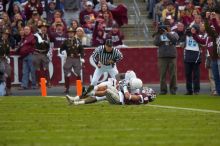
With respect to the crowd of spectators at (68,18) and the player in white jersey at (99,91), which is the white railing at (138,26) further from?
the player in white jersey at (99,91)

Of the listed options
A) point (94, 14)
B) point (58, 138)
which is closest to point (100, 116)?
point (58, 138)

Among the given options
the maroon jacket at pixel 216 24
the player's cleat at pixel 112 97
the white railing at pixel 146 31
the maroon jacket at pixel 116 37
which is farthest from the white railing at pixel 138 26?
the player's cleat at pixel 112 97

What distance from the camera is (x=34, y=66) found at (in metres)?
28.8

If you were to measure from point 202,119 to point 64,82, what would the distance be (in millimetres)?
12659

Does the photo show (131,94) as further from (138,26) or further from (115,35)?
(138,26)

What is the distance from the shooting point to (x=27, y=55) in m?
28.9

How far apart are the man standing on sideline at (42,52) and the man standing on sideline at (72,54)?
67 centimetres

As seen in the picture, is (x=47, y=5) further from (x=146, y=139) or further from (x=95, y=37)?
(x=146, y=139)

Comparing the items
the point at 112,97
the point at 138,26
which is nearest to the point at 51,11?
the point at 138,26

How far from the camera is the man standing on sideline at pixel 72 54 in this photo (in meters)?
27.8

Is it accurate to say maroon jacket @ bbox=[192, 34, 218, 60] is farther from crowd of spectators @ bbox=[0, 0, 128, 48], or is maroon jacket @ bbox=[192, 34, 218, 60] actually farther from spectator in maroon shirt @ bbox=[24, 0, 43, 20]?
spectator in maroon shirt @ bbox=[24, 0, 43, 20]

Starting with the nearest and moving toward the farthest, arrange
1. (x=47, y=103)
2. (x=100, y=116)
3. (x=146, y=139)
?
(x=146, y=139), (x=100, y=116), (x=47, y=103)

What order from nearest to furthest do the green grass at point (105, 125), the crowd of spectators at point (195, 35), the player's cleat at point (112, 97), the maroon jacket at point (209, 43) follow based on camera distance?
the green grass at point (105, 125), the player's cleat at point (112, 97), the crowd of spectators at point (195, 35), the maroon jacket at point (209, 43)

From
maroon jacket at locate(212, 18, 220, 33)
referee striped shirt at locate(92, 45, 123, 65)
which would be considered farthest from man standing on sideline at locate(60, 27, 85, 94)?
maroon jacket at locate(212, 18, 220, 33)
